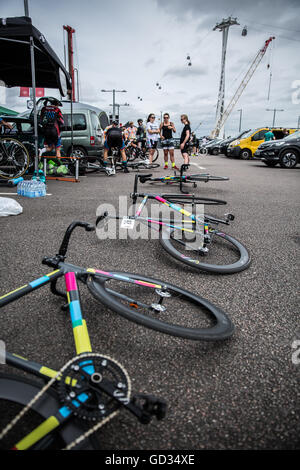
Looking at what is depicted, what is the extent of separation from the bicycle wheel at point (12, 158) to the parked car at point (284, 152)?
36.3 ft

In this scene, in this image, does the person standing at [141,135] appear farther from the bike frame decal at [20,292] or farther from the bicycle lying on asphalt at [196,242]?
the bike frame decal at [20,292]

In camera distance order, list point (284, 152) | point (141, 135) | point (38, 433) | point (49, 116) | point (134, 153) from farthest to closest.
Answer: point (141, 135) → point (134, 153) → point (284, 152) → point (49, 116) → point (38, 433)

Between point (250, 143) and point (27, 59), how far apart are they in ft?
48.9

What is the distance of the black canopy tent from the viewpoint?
5574 mm

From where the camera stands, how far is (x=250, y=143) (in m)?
18.2

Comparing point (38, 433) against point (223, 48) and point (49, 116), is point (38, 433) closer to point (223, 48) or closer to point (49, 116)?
point (49, 116)

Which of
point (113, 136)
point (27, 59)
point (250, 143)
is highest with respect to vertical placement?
point (27, 59)

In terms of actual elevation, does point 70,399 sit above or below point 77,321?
below

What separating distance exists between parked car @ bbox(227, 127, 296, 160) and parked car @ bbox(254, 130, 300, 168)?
489 cm

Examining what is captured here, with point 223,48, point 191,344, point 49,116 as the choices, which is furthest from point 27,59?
point 223,48

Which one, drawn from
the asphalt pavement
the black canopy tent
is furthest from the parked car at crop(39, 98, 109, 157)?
the asphalt pavement
